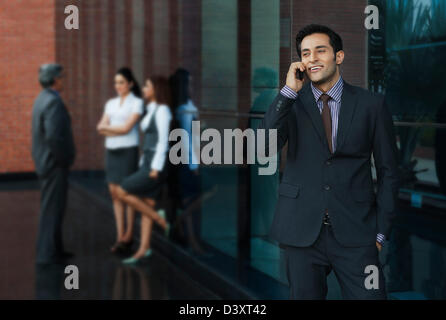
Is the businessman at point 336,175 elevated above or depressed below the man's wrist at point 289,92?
below

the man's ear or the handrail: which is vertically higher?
the man's ear

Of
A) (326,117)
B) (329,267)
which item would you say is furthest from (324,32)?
(329,267)

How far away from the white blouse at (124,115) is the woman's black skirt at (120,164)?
6 cm

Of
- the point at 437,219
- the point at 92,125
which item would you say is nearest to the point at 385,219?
the point at 437,219

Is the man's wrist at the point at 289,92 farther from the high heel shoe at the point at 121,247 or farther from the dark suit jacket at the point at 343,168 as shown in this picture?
the high heel shoe at the point at 121,247

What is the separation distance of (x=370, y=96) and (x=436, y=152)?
1335mm

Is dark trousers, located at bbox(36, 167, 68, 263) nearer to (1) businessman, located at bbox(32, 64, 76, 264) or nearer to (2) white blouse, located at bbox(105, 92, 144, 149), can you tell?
(1) businessman, located at bbox(32, 64, 76, 264)

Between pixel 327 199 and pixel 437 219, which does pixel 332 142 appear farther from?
pixel 437 219

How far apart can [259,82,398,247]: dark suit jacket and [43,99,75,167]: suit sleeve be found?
15.3 ft

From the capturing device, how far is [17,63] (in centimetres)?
1538

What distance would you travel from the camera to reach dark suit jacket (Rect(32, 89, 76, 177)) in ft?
23.3

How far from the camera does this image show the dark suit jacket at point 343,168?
8.80 ft

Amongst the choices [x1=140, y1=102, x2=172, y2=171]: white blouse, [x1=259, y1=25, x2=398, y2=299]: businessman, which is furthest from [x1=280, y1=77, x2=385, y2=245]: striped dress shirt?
[x1=140, y1=102, x2=172, y2=171]: white blouse

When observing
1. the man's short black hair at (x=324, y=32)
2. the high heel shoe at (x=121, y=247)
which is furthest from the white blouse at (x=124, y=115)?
the man's short black hair at (x=324, y=32)
